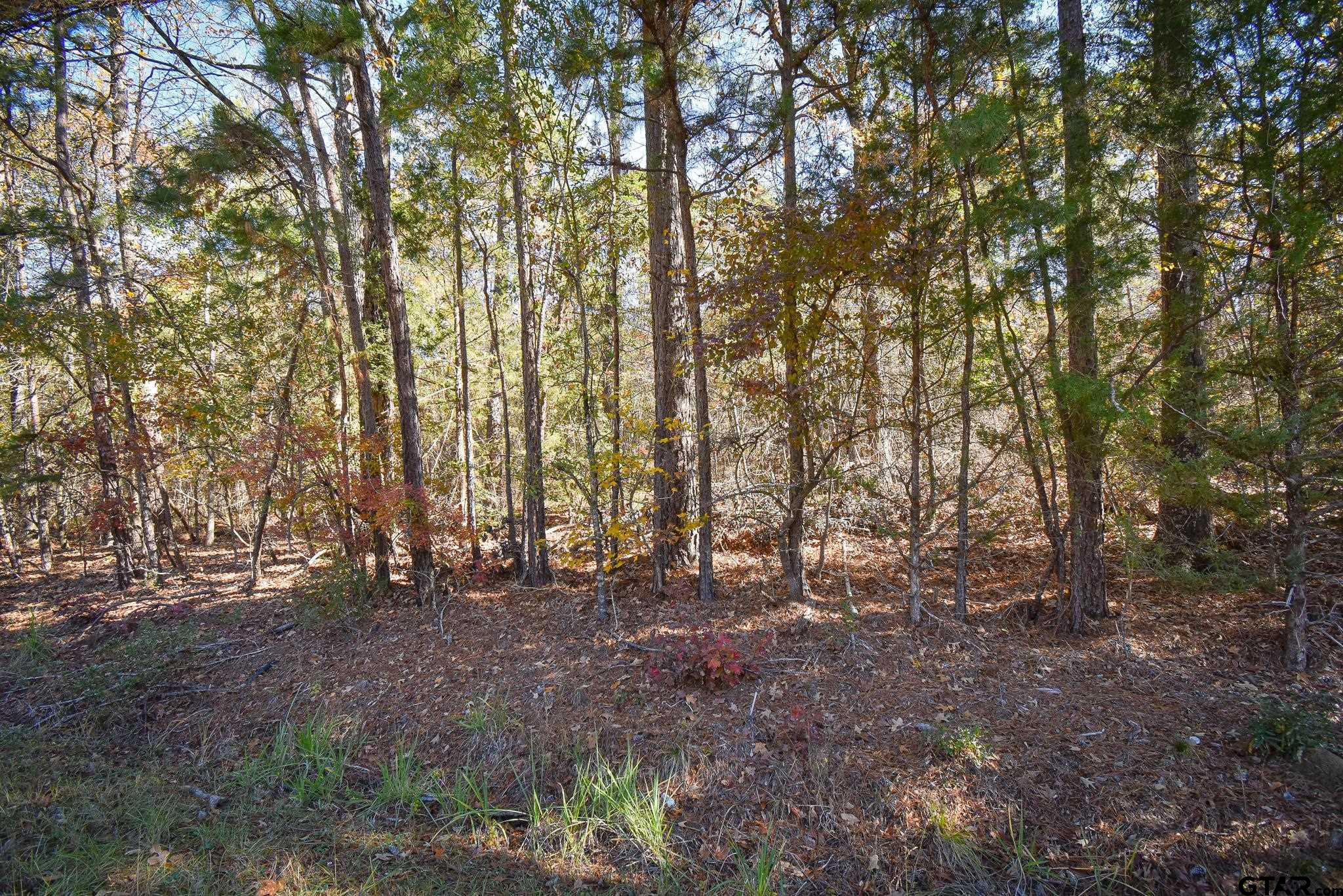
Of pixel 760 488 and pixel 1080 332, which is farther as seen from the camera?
pixel 760 488

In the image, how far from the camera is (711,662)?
447cm

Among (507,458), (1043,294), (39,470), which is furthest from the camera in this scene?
(39,470)

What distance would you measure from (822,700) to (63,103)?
12605mm

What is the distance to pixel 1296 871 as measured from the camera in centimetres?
268

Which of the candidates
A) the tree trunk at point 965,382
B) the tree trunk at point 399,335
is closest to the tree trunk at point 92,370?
the tree trunk at point 399,335

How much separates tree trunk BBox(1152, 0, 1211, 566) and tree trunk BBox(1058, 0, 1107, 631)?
1.51 ft

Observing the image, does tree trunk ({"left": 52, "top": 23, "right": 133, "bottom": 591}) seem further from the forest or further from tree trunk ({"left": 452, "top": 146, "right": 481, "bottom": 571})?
tree trunk ({"left": 452, "top": 146, "right": 481, "bottom": 571})

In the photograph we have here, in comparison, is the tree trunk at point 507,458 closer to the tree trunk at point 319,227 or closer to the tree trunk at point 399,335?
the tree trunk at point 399,335

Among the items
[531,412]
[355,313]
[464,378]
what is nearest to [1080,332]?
[531,412]

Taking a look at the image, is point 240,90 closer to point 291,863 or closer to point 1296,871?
point 291,863

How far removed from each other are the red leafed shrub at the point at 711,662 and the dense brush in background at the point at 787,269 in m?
1.01

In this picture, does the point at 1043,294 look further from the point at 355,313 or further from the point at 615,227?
the point at 355,313

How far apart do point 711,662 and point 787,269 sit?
323 cm

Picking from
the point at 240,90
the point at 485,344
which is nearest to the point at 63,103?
the point at 240,90
